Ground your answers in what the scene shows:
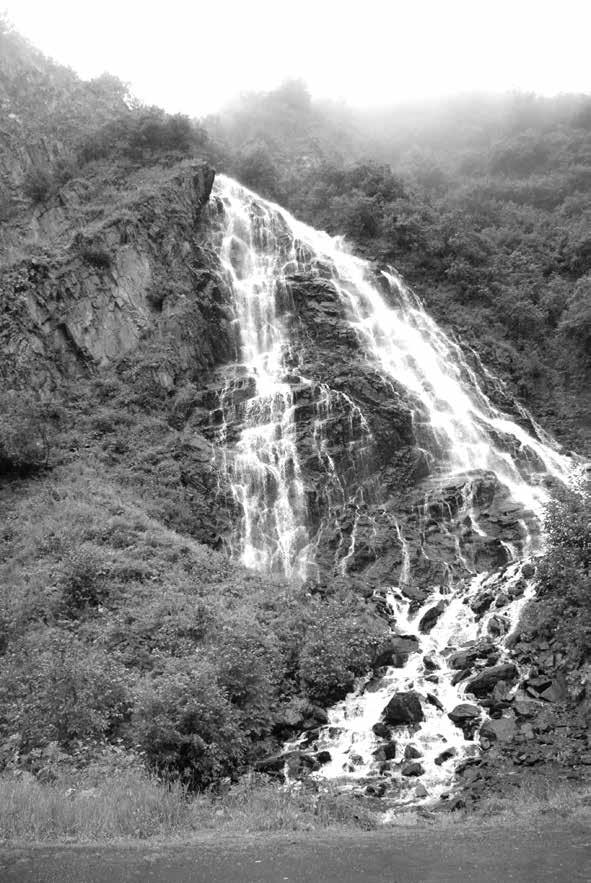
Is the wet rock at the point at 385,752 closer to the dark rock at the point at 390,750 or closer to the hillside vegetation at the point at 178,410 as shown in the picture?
the dark rock at the point at 390,750

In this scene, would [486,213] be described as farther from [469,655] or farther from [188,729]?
[188,729]

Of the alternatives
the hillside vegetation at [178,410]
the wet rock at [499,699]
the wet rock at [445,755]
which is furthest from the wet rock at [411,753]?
the hillside vegetation at [178,410]

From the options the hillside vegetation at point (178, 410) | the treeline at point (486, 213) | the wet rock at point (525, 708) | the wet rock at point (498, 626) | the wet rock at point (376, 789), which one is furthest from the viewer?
the treeline at point (486, 213)

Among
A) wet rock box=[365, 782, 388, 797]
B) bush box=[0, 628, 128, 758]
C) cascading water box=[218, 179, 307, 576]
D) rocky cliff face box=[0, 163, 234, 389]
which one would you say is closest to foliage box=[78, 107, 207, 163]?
rocky cliff face box=[0, 163, 234, 389]

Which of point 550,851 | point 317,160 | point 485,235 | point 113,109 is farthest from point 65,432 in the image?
point 317,160

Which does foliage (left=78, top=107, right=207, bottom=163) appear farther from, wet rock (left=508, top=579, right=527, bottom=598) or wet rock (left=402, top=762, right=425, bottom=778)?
wet rock (left=402, top=762, right=425, bottom=778)
